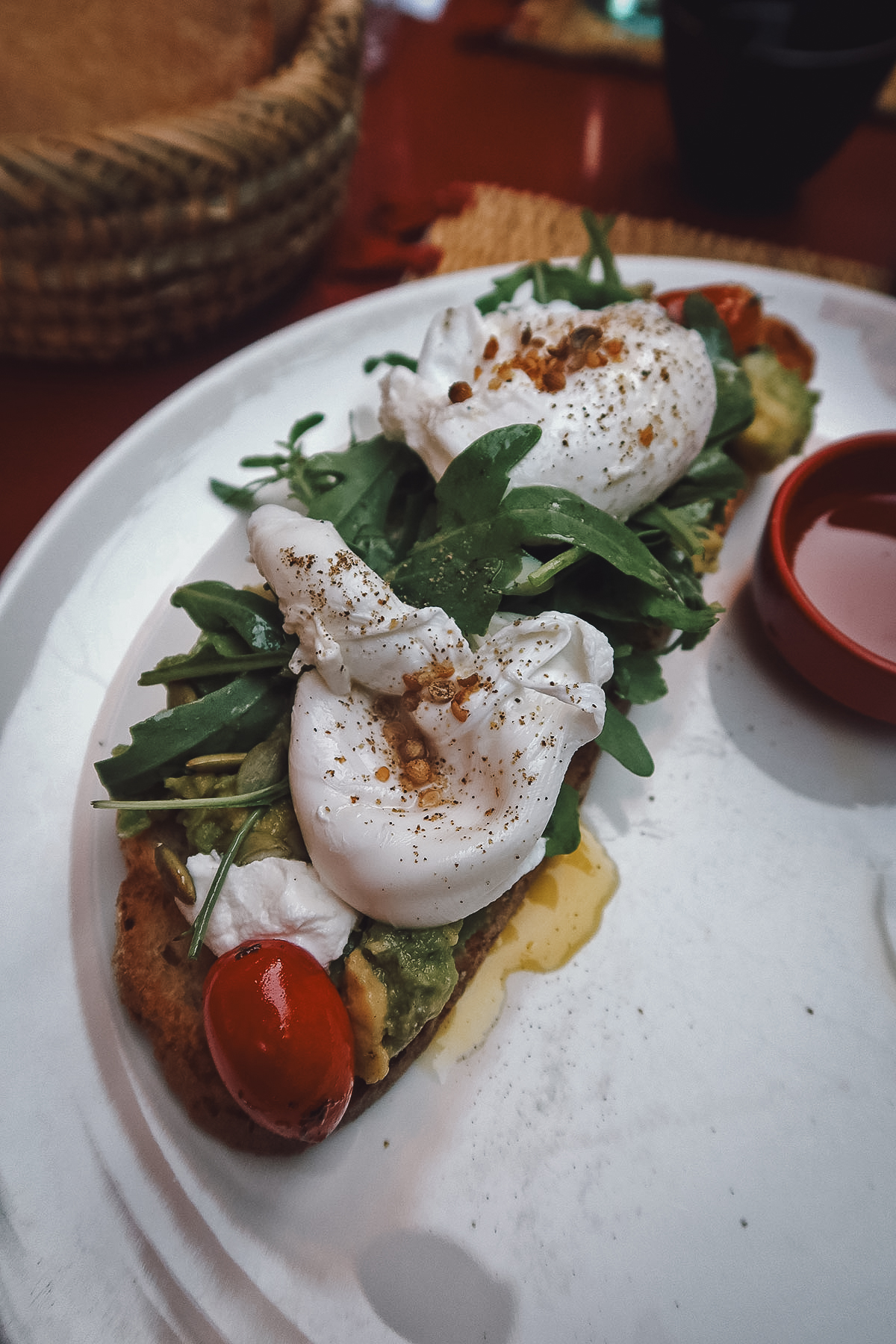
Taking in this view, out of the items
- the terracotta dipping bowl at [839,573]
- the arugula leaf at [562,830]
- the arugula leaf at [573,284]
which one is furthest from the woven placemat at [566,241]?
the arugula leaf at [562,830]

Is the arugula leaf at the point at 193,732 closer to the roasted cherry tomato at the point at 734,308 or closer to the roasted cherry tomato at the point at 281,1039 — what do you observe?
the roasted cherry tomato at the point at 281,1039

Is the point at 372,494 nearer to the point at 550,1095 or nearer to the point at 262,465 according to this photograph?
the point at 262,465

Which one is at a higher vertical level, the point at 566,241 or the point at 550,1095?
the point at 566,241

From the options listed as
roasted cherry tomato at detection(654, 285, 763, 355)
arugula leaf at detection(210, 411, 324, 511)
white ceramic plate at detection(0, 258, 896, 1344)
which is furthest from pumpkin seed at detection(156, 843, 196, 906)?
roasted cherry tomato at detection(654, 285, 763, 355)

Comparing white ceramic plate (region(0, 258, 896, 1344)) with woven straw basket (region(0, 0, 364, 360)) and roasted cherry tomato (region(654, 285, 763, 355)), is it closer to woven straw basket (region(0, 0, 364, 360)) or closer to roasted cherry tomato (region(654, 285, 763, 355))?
woven straw basket (region(0, 0, 364, 360))

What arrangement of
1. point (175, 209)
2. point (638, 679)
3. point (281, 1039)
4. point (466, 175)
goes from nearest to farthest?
point (281, 1039), point (638, 679), point (175, 209), point (466, 175)

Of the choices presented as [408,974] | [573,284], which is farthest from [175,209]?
[408,974]
